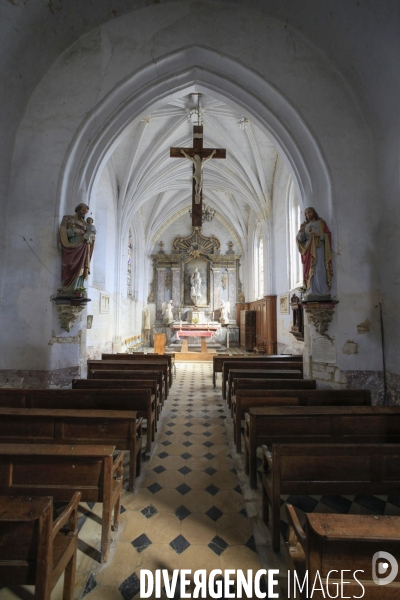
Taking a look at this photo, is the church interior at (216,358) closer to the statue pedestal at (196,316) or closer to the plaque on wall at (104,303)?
the plaque on wall at (104,303)

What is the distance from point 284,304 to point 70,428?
29.9 ft

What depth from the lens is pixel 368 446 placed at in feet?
7.49

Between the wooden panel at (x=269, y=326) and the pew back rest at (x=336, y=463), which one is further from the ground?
the wooden panel at (x=269, y=326)

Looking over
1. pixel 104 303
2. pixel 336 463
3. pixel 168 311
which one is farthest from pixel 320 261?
pixel 168 311

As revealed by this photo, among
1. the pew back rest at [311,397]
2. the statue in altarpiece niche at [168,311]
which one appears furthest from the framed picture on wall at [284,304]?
the statue in altarpiece niche at [168,311]

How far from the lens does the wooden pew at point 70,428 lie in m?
2.97

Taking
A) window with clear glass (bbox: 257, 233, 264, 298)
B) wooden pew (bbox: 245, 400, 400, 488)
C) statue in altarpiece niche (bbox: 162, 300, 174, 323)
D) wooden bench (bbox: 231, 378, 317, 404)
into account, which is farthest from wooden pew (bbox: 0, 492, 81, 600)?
statue in altarpiece niche (bbox: 162, 300, 174, 323)

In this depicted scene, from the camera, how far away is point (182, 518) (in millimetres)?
2725

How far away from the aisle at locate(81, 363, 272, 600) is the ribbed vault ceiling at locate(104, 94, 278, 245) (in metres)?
9.49

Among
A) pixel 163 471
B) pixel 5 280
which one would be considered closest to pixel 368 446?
pixel 163 471

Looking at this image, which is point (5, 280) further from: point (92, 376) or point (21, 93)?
point (21, 93)

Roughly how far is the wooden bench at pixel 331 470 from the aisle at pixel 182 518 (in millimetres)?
514

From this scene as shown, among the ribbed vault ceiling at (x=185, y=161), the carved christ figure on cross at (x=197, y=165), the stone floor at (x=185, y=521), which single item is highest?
the ribbed vault ceiling at (x=185, y=161)

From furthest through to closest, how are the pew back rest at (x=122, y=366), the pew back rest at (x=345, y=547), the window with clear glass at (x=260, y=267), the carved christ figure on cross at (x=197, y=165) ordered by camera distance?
the window with clear glass at (x=260, y=267)
the carved christ figure on cross at (x=197, y=165)
the pew back rest at (x=122, y=366)
the pew back rest at (x=345, y=547)
